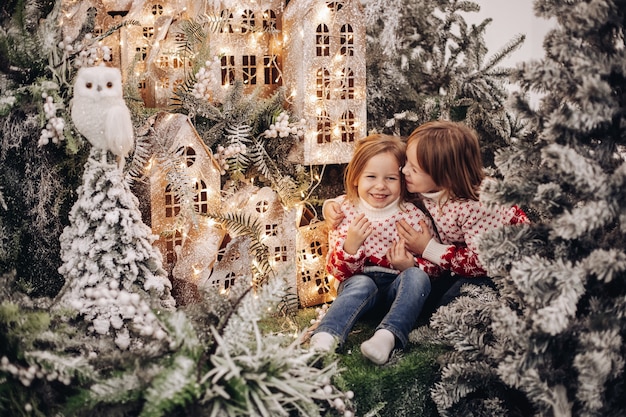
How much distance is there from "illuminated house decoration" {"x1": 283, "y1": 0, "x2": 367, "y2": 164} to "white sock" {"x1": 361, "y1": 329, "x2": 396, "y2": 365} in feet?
3.10

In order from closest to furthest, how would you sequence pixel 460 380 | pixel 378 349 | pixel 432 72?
pixel 460 380 → pixel 378 349 → pixel 432 72

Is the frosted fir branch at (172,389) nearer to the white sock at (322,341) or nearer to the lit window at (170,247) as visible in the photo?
the white sock at (322,341)

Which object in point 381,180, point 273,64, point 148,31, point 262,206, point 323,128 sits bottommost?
point 262,206

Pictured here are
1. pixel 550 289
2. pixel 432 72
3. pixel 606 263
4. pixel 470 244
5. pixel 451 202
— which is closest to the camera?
pixel 606 263

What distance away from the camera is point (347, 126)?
3105 mm

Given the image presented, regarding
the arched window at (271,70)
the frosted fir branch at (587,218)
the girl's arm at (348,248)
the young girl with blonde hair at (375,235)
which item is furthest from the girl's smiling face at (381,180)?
the frosted fir branch at (587,218)

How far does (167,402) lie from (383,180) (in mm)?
1432

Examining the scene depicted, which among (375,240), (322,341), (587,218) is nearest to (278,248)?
(375,240)

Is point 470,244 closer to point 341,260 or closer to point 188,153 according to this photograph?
point 341,260

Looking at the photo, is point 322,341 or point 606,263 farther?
point 322,341

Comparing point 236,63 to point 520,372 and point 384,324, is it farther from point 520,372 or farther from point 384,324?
point 520,372

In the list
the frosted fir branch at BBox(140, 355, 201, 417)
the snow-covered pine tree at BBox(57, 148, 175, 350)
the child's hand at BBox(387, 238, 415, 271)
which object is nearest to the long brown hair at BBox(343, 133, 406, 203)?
the child's hand at BBox(387, 238, 415, 271)

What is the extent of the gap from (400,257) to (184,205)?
3.11ft

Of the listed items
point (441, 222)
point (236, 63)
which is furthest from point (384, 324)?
point (236, 63)
